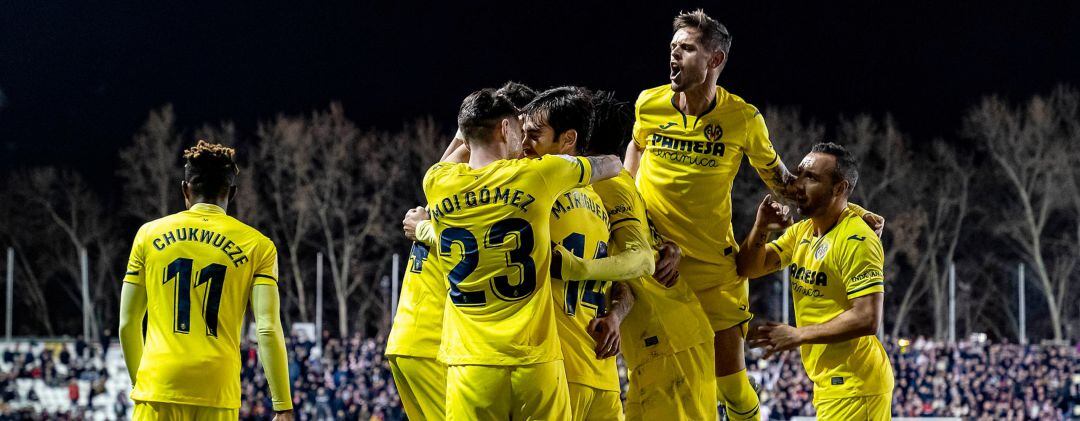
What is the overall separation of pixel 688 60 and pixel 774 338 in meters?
1.80

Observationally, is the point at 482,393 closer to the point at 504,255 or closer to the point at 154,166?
the point at 504,255

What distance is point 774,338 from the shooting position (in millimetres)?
6090

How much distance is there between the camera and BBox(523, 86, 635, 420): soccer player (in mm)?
5293

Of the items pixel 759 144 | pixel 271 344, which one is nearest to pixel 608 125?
pixel 759 144

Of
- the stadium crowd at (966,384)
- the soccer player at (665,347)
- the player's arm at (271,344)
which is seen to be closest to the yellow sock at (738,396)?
the soccer player at (665,347)

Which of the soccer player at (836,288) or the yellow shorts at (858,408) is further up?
the soccer player at (836,288)

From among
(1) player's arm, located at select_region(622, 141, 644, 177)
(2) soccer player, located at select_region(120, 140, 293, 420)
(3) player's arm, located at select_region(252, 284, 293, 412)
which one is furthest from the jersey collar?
(1) player's arm, located at select_region(622, 141, 644, 177)

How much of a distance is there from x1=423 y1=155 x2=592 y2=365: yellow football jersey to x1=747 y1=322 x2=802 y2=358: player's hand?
67.5 inches

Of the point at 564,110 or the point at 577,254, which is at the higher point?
the point at 564,110

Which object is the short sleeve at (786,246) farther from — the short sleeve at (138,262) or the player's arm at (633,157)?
the short sleeve at (138,262)

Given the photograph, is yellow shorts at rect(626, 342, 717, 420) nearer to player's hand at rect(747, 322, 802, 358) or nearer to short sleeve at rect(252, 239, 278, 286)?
player's hand at rect(747, 322, 802, 358)

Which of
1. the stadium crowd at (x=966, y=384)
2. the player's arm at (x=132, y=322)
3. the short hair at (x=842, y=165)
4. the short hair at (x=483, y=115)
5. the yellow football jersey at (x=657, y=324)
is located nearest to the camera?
the short hair at (x=483, y=115)

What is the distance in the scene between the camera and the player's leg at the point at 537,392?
15.6 feet

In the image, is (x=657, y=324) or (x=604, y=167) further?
(x=657, y=324)
